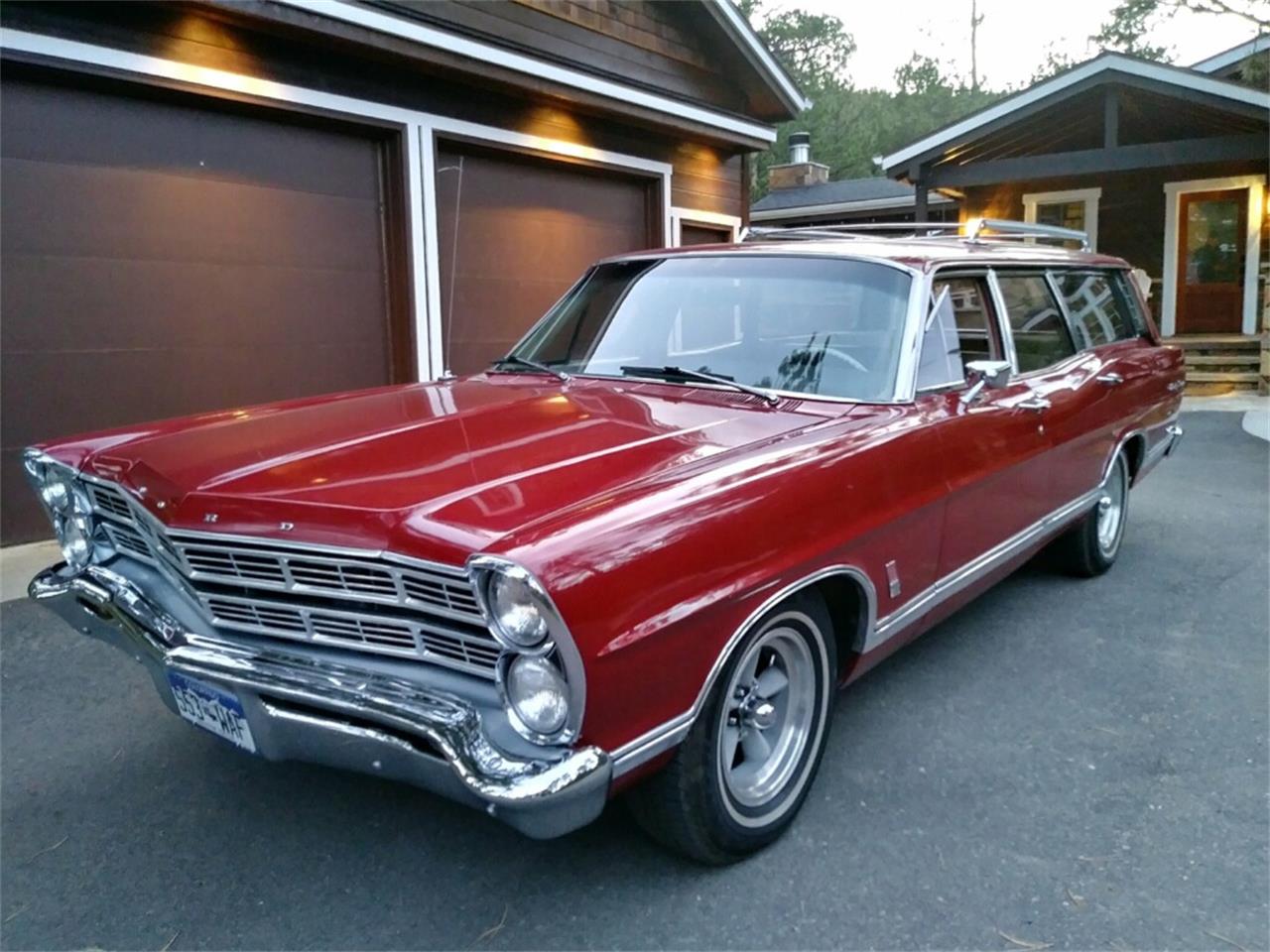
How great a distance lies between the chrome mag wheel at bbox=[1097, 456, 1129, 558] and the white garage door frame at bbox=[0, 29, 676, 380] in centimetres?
472

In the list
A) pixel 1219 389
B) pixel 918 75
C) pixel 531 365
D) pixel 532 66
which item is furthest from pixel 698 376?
pixel 918 75

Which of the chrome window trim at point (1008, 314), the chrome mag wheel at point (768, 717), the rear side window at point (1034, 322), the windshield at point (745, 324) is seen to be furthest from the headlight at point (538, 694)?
the rear side window at point (1034, 322)

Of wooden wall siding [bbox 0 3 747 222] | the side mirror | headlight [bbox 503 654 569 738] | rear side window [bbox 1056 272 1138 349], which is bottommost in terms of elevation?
headlight [bbox 503 654 569 738]

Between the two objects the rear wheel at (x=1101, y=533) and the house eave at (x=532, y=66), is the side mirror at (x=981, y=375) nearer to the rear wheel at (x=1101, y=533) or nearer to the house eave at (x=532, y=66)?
the rear wheel at (x=1101, y=533)

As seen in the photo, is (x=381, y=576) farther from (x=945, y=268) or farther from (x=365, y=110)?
(x=365, y=110)

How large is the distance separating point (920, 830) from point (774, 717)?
1.70ft

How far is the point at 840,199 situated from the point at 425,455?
19.7 meters

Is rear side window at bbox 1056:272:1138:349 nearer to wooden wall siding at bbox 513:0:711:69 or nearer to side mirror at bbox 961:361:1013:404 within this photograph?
side mirror at bbox 961:361:1013:404

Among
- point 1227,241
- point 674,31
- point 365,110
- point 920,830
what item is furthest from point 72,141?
point 1227,241

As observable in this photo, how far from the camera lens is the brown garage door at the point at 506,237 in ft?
26.5

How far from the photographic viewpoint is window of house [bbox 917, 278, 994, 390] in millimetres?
3562

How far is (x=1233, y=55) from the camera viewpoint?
18156 mm

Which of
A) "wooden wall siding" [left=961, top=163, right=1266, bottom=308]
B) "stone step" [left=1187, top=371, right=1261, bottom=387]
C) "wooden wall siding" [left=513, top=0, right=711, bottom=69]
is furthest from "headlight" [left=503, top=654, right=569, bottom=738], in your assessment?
"wooden wall siding" [left=961, top=163, right=1266, bottom=308]

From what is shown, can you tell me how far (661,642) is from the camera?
230 centimetres
